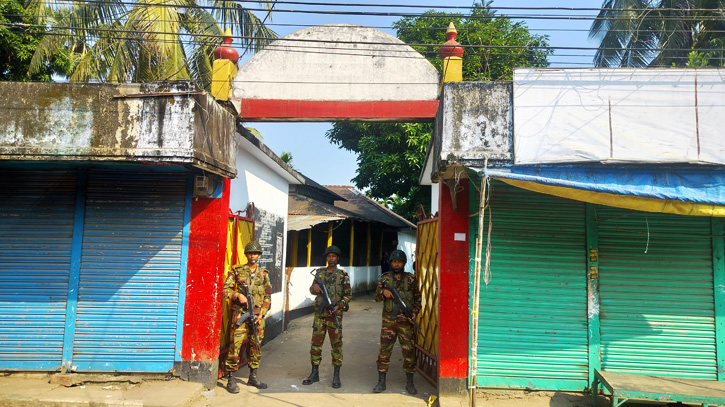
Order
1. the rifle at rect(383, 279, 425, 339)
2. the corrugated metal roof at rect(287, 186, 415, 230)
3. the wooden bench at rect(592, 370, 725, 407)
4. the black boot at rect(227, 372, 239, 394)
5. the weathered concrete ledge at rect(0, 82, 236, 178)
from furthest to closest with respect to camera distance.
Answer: the corrugated metal roof at rect(287, 186, 415, 230) → the rifle at rect(383, 279, 425, 339) → the black boot at rect(227, 372, 239, 394) → the weathered concrete ledge at rect(0, 82, 236, 178) → the wooden bench at rect(592, 370, 725, 407)

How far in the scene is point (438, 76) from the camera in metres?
6.61

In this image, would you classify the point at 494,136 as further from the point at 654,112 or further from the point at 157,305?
the point at 157,305

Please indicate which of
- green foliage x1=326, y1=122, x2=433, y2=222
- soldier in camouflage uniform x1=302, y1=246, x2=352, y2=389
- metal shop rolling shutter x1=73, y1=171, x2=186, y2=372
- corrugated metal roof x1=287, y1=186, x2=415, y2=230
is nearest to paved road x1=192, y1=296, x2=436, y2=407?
soldier in camouflage uniform x1=302, y1=246, x2=352, y2=389

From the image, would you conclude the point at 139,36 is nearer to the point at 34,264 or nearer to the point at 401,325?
the point at 34,264

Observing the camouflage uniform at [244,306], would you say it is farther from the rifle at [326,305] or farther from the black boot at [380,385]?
the black boot at [380,385]

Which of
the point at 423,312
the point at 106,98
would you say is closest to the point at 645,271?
the point at 423,312

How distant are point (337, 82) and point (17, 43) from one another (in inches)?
283

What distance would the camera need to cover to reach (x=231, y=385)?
5.94 m

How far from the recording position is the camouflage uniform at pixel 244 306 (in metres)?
6.03

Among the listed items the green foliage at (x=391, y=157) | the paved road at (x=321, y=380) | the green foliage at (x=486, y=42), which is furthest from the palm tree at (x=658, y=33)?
the paved road at (x=321, y=380)

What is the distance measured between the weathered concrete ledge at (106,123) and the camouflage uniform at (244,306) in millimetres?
1582

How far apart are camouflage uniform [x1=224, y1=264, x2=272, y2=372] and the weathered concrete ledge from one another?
1.58 m

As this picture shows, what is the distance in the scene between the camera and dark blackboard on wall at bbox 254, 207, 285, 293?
27.5 feet

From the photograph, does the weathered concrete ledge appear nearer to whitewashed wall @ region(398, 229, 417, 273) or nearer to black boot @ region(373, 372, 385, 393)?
black boot @ region(373, 372, 385, 393)
